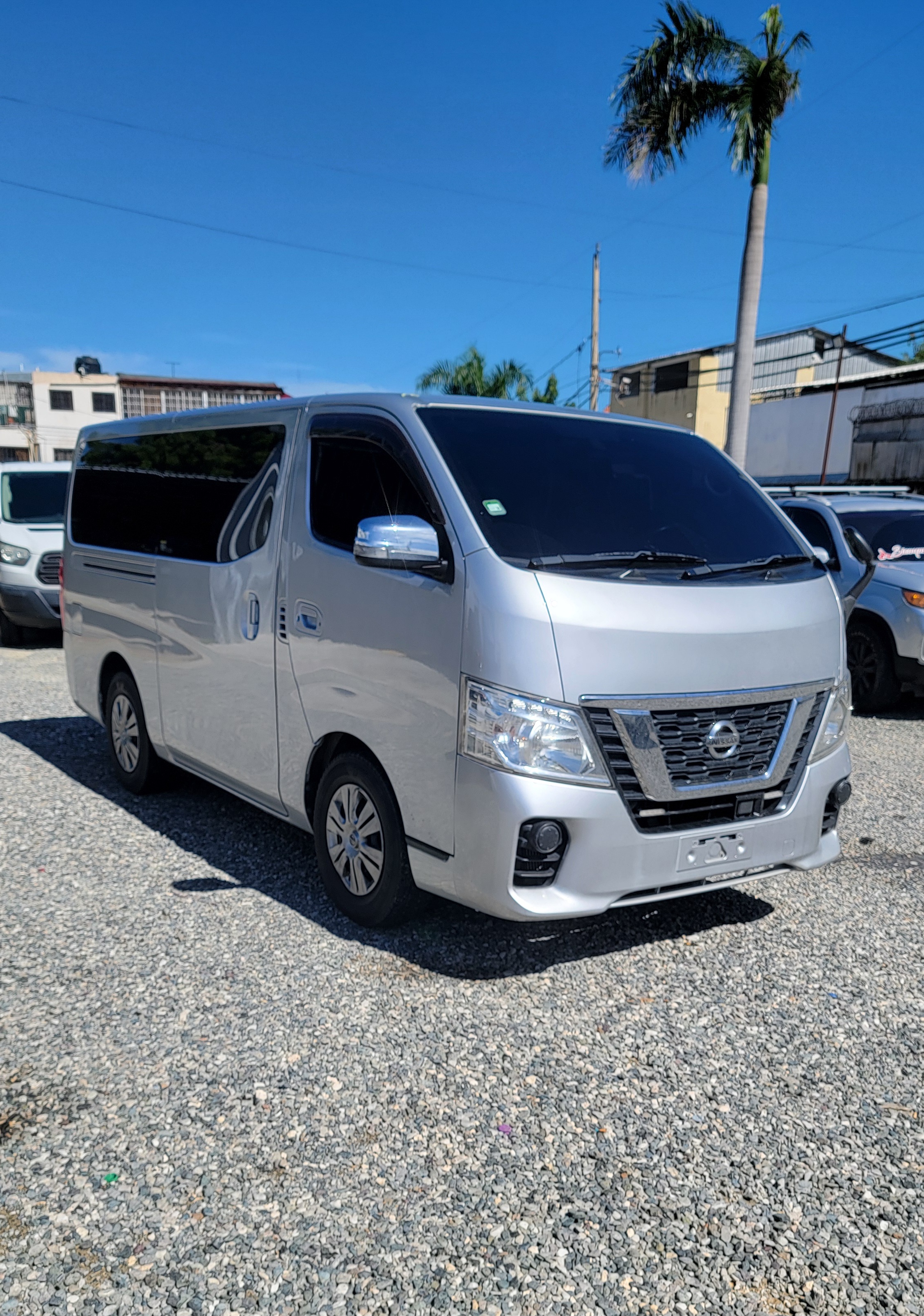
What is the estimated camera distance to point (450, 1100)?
3137 mm

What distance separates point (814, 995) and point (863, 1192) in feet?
3.72

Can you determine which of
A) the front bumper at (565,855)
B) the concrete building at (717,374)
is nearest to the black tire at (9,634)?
the front bumper at (565,855)

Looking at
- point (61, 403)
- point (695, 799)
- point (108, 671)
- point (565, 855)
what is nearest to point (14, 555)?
point (108, 671)

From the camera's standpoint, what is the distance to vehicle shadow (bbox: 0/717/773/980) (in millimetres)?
4105

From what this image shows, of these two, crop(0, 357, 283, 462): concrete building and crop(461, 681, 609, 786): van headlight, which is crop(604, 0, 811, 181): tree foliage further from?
crop(0, 357, 283, 462): concrete building

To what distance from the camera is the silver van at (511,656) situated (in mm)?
3479

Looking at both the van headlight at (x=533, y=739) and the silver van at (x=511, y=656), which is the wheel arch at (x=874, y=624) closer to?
the silver van at (x=511, y=656)

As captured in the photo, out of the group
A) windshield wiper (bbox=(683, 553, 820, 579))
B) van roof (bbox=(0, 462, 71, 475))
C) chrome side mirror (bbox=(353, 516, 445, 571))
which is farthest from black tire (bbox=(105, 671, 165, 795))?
van roof (bbox=(0, 462, 71, 475))

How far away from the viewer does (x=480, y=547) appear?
362cm

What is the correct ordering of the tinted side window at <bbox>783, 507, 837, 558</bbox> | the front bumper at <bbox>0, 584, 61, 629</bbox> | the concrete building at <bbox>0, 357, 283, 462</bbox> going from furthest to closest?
the concrete building at <bbox>0, 357, 283, 462</bbox>
the front bumper at <bbox>0, 584, 61, 629</bbox>
the tinted side window at <bbox>783, 507, 837, 558</bbox>

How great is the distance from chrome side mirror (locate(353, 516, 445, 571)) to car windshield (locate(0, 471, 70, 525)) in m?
9.69

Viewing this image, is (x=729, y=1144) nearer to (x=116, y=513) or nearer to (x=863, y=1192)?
(x=863, y=1192)

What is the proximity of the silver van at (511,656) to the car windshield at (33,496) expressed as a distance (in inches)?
321

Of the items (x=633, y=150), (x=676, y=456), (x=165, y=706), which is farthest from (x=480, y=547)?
(x=633, y=150)
